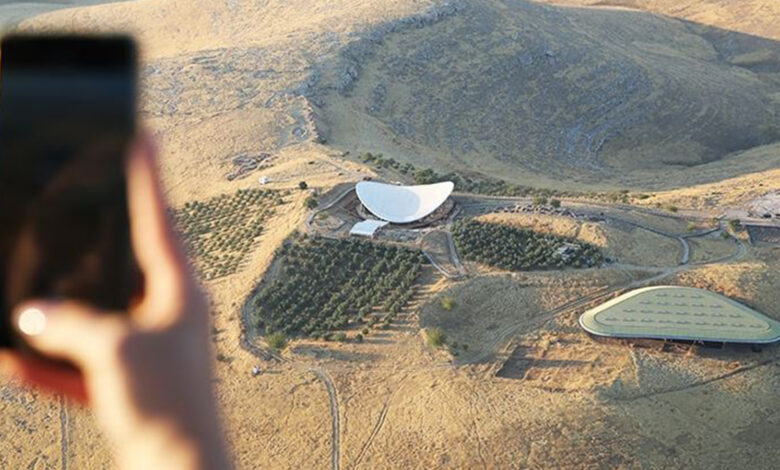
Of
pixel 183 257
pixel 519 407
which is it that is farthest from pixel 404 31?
pixel 183 257

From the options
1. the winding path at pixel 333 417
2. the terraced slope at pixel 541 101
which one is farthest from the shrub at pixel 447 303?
the terraced slope at pixel 541 101

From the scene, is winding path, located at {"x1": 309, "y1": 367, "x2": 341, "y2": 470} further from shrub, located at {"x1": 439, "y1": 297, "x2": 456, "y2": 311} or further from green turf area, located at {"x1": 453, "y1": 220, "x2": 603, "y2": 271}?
green turf area, located at {"x1": 453, "y1": 220, "x2": 603, "y2": 271}

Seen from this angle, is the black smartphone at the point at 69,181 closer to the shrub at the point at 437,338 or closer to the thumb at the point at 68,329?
the thumb at the point at 68,329

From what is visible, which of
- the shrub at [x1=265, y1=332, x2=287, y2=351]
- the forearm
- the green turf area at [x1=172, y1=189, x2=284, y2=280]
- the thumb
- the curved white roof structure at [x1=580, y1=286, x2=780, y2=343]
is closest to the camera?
the forearm

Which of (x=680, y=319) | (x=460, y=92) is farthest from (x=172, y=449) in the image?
(x=460, y=92)

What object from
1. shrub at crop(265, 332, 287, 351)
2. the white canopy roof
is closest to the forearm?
shrub at crop(265, 332, 287, 351)
